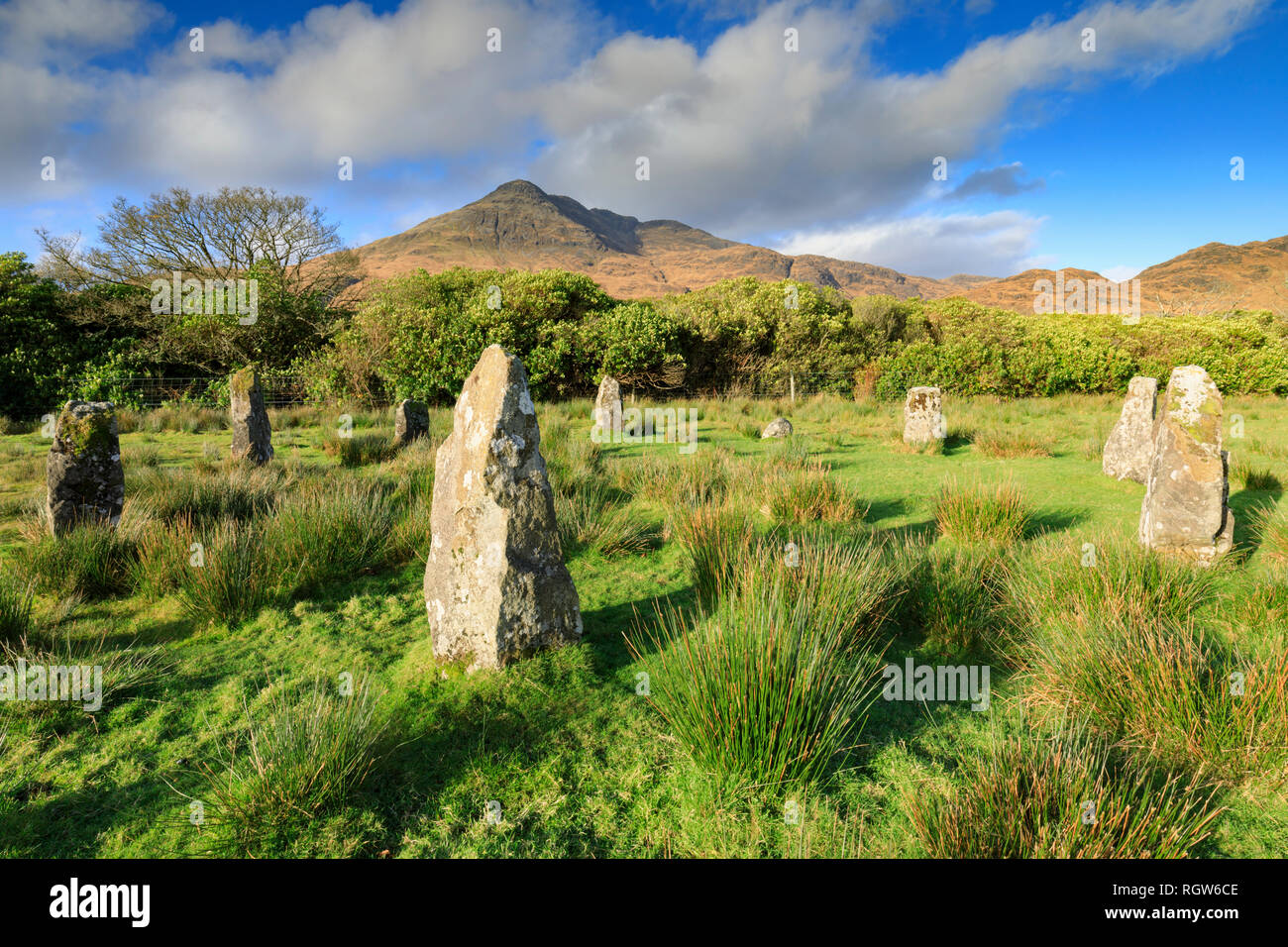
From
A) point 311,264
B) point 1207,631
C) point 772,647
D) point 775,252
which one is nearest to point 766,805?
point 772,647

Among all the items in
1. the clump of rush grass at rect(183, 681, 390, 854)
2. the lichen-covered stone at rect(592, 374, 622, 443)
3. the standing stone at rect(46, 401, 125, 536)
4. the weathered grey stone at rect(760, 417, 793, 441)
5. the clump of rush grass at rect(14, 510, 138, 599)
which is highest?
the lichen-covered stone at rect(592, 374, 622, 443)

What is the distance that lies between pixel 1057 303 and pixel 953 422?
55946 millimetres

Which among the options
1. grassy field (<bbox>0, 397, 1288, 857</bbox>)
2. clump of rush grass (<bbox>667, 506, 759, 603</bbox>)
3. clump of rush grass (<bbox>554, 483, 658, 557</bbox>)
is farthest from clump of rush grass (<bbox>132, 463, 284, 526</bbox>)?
clump of rush grass (<bbox>667, 506, 759, 603</bbox>)

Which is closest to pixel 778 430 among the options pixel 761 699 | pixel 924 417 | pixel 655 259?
pixel 924 417

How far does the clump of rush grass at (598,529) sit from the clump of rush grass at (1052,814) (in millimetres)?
3573

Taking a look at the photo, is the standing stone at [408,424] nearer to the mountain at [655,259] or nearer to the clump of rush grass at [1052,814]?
the clump of rush grass at [1052,814]

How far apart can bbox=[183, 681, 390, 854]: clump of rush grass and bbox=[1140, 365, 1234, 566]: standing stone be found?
621 cm

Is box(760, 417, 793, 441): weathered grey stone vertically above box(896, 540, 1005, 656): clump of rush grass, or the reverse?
box(760, 417, 793, 441): weathered grey stone

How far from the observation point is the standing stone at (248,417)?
8797mm

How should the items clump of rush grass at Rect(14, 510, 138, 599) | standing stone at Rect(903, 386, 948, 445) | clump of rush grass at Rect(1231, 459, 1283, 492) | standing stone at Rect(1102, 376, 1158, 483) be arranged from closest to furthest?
clump of rush grass at Rect(14, 510, 138, 599)
clump of rush grass at Rect(1231, 459, 1283, 492)
standing stone at Rect(1102, 376, 1158, 483)
standing stone at Rect(903, 386, 948, 445)

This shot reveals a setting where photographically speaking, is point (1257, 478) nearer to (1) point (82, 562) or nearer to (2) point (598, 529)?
(2) point (598, 529)

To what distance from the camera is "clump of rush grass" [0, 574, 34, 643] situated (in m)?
3.81

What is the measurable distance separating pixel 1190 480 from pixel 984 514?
1.62m

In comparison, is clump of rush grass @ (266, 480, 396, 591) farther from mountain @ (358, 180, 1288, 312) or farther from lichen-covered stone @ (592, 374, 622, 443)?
mountain @ (358, 180, 1288, 312)
